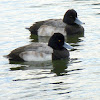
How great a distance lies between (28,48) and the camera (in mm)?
13812

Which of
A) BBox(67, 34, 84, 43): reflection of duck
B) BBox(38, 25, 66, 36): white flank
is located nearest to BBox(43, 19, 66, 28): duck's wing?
BBox(38, 25, 66, 36): white flank

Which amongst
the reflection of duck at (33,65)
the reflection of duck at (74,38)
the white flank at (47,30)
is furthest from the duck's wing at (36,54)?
the white flank at (47,30)

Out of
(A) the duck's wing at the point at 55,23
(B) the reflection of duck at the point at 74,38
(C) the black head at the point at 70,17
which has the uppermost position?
(C) the black head at the point at 70,17

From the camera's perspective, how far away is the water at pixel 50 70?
34.2 ft

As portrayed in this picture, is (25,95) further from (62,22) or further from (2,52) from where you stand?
(62,22)

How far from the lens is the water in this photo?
10422 mm

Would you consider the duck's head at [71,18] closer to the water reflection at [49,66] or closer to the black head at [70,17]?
the black head at [70,17]

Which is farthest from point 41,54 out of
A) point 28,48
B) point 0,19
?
point 0,19

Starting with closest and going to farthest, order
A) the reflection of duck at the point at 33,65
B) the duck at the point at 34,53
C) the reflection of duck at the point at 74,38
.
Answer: the reflection of duck at the point at 33,65
the duck at the point at 34,53
the reflection of duck at the point at 74,38

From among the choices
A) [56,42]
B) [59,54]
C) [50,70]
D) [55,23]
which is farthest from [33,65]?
[55,23]

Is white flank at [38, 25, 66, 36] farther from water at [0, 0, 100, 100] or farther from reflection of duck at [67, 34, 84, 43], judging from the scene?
water at [0, 0, 100, 100]

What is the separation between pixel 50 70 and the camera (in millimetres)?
12805

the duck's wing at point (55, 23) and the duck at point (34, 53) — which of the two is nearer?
the duck at point (34, 53)

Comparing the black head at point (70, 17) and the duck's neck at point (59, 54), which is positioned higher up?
the black head at point (70, 17)
